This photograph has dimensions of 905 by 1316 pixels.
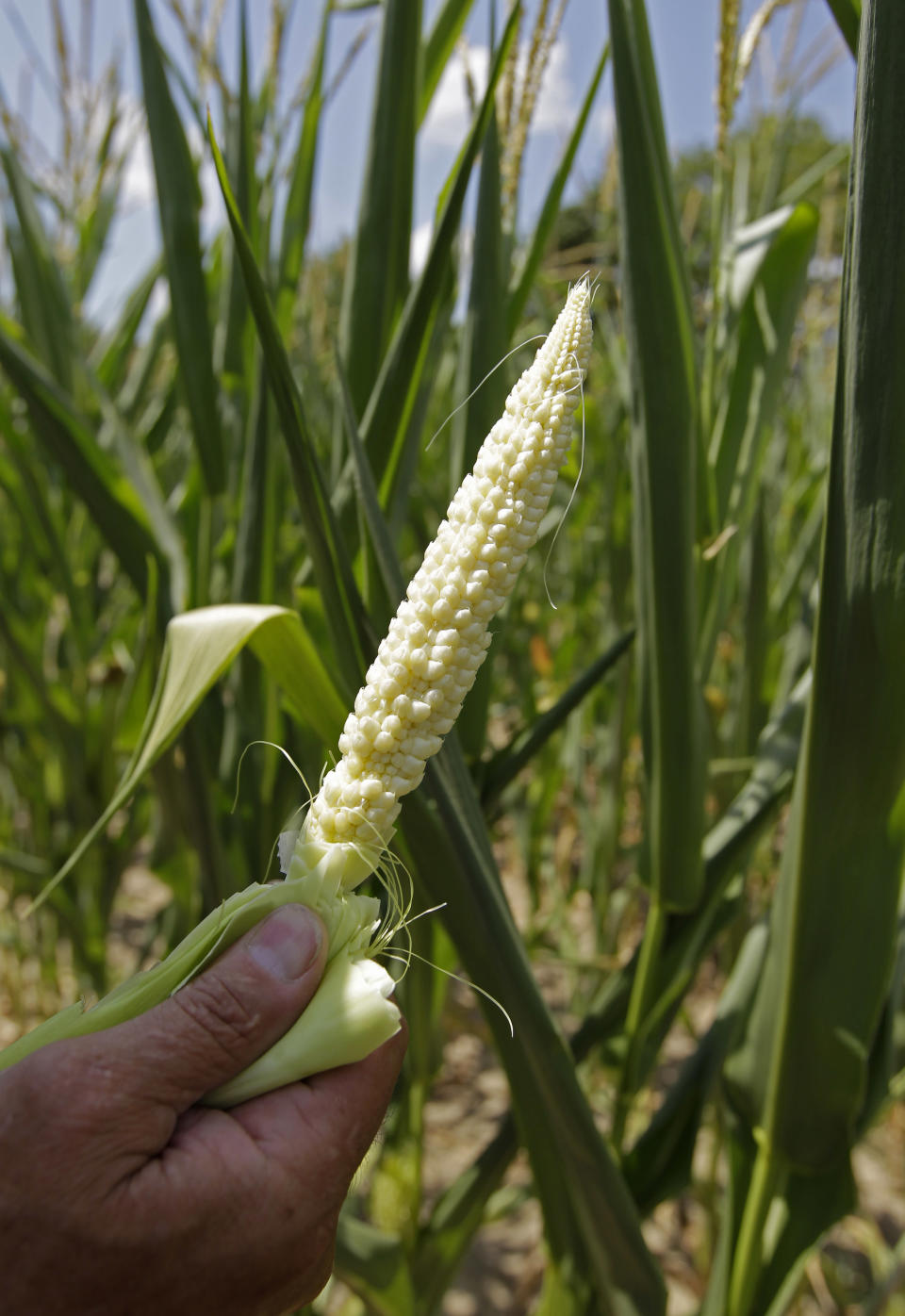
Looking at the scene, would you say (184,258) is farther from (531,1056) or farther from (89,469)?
(531,1056)

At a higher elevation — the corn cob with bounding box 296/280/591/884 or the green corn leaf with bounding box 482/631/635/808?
the corn cob with bounding box 296/280/591/884

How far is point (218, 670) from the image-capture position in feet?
1.66

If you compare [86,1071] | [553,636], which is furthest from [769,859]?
[86,1071]

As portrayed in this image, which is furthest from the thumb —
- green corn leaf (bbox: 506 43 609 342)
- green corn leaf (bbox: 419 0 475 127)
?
green corn leaf (bbox: 419 0 475 127)

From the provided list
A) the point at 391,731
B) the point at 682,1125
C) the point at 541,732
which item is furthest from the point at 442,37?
the point at 682,1125

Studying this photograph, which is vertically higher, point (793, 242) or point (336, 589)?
point (793, 242)

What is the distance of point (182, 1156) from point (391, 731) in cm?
20

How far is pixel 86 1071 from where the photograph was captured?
14.5 inches

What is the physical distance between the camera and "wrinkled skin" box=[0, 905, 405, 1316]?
0.36m

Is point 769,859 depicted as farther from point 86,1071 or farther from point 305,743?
point 86,1071

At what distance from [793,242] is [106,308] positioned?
1401 millimetres

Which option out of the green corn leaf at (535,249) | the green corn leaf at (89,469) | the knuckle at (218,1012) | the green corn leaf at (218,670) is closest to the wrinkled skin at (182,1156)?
the knuckle at (218,1012)

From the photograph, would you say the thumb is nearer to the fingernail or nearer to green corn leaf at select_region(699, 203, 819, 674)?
the fingernail

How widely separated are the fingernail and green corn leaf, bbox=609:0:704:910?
336mm
